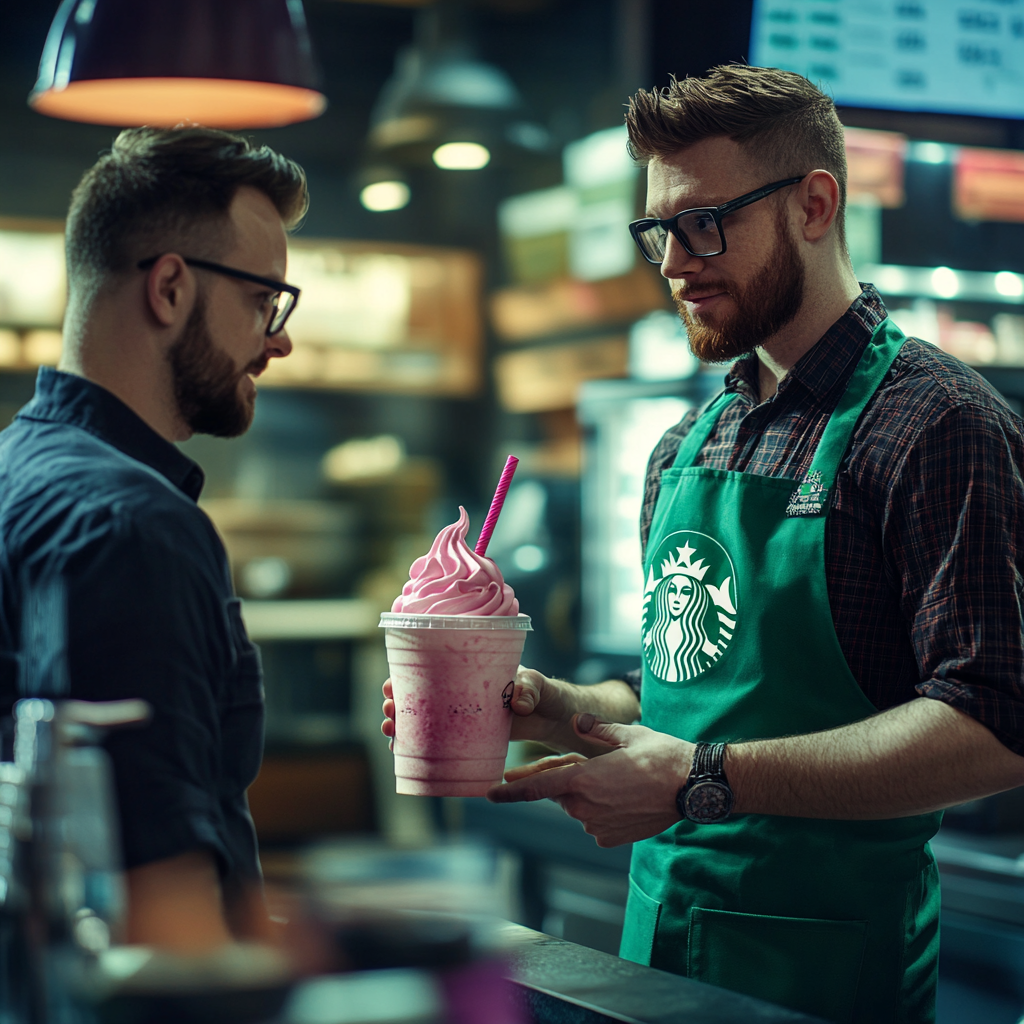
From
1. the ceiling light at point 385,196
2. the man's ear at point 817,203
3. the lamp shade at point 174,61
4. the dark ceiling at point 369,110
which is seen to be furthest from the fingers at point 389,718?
the ceiling light at point 385,196

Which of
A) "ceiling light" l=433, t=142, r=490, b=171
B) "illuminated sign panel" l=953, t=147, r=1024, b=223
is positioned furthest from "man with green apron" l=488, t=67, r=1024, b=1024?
"ceiling light" l=433, t=142, r=490, b=171

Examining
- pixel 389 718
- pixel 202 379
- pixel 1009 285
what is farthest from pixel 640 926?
pixel 1009 285

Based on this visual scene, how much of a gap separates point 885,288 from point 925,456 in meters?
2.09

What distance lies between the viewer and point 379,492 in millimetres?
6023

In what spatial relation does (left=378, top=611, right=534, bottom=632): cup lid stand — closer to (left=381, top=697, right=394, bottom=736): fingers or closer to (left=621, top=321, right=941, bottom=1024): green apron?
(left=381, top=697, right=394, bottom=736): fingers

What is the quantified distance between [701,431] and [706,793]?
24.1 inches

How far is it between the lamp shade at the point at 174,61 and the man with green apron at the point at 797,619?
704 mm

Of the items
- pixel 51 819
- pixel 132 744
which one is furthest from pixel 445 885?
pixel 132 744

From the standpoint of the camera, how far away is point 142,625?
1.16 m

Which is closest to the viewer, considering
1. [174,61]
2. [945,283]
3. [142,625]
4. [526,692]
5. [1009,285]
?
[142,625]

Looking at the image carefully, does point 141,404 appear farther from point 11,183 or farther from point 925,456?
point 11,183

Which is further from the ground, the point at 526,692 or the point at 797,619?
the point at 797,619

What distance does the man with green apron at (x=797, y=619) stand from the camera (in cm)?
142

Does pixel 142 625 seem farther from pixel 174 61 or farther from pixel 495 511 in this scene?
pixel 174 61
